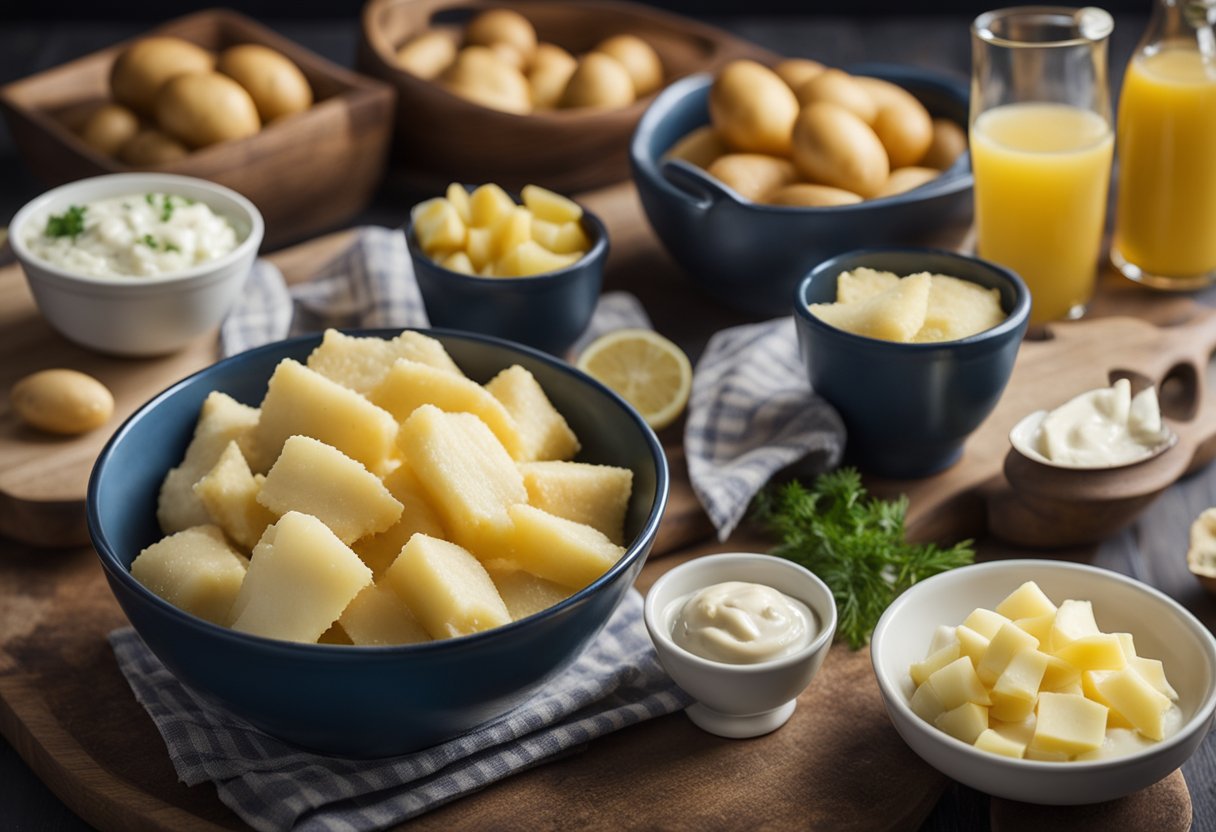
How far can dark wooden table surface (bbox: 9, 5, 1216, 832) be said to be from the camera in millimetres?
2074

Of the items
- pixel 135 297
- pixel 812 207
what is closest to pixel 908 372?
pixel 812 207

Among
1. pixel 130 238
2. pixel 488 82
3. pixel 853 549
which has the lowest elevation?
pixel 853 549

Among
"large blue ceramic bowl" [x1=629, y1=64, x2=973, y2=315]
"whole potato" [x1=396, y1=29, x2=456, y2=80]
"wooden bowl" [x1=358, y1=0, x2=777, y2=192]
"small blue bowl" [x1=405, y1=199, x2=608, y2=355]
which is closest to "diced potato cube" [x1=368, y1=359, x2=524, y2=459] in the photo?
"small blue bowl" [x1=405, y1=199, x2=608, y2=355]

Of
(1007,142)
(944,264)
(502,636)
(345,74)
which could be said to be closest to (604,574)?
(502,636)

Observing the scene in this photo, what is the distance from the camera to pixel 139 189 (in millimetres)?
3127

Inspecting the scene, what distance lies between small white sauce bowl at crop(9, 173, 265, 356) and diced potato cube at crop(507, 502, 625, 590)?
1153 mm

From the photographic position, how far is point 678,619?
2.12m

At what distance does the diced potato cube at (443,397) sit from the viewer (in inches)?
86.3

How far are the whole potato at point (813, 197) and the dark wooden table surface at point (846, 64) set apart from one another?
36 cm

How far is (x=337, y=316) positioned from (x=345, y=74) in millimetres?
908

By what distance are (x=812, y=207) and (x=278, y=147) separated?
1.33 m

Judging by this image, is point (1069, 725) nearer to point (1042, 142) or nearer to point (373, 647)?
point (373, 647)

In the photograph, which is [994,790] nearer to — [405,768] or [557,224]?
[405,768]

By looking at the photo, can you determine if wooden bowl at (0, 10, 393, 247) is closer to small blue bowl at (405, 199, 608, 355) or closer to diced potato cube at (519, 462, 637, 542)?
small blue bowl at (405, 199, 608, 355)
